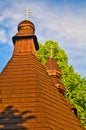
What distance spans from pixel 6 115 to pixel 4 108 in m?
0.55

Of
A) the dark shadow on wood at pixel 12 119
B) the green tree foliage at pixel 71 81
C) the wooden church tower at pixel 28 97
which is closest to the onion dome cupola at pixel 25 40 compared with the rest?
the wooden church tower at pixel 28 97

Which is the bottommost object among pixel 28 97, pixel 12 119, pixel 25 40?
pixel 12 119

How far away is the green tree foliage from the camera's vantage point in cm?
2809

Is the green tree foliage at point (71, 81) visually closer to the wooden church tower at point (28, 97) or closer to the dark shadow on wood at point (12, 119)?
the wooden church tower at point (28, 97)

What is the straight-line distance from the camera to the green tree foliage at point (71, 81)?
28094 mm

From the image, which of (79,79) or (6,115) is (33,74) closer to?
(6,115)

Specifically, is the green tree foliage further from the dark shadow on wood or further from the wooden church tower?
the dark shadow on wood

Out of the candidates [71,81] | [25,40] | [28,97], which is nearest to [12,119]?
[28,97]

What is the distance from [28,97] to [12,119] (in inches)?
59.4

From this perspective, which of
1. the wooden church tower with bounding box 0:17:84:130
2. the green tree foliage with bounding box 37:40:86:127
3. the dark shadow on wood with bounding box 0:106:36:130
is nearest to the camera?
the dark shadow on wood with bounding box 0:106:36:130

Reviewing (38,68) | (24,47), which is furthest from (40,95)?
(24,47)

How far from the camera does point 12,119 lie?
613 inches

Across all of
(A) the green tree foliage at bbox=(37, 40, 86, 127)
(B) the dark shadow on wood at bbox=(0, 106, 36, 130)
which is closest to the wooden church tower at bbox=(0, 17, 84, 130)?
(B) the dark shadow on wood at bbox=(0, 106, 36, 130)

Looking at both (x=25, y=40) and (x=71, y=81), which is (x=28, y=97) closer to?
(x=25, y=40)
